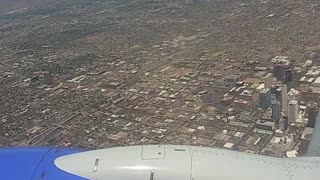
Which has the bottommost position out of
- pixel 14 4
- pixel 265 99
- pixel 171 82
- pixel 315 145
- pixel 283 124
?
A: pixel 14 4

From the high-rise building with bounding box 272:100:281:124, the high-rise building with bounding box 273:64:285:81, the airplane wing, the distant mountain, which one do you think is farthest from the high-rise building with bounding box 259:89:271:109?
the distant mountain

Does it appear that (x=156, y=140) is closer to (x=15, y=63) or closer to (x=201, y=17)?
(x=15, y=63)

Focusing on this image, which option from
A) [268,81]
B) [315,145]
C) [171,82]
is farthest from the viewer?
[171,82]

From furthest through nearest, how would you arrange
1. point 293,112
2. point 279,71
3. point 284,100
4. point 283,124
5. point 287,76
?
point 279,71 < point 287,76 < point 284,100 < point 293,112 < point 283,124

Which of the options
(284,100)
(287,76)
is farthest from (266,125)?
(287,76)

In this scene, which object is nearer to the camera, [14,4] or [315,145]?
[315,145]

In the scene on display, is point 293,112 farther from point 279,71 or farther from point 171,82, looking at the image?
point 171,82

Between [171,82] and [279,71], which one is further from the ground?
[279,71]

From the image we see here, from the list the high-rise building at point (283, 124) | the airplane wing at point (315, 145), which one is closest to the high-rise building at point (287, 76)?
the high-rise building at point (283, 124)

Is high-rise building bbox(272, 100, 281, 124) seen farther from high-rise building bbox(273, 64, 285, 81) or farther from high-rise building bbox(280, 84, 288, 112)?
high-rise building bbox(273, 64, 285, 81)
